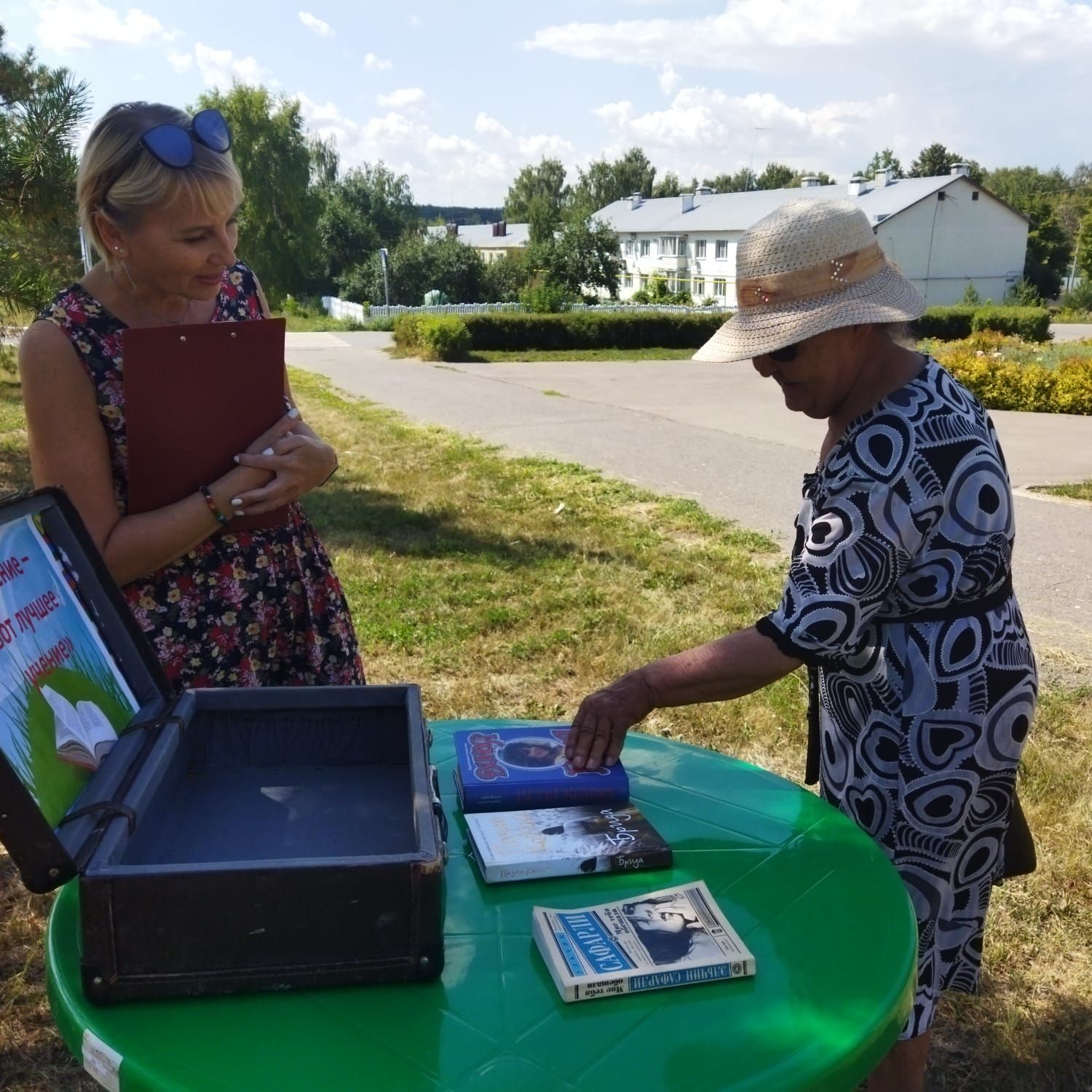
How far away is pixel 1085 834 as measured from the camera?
10.6ft

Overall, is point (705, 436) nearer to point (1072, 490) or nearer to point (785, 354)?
point (1072, 490)

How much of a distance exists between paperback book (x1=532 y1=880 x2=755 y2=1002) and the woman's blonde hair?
1.24m

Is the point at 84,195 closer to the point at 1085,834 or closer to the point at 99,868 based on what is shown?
the point at 99,868

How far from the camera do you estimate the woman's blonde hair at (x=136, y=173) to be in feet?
5.35

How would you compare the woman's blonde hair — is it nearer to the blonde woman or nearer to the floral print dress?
the blonde woman

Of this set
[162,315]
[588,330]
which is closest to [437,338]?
[588,330]

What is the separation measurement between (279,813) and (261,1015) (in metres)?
0.36

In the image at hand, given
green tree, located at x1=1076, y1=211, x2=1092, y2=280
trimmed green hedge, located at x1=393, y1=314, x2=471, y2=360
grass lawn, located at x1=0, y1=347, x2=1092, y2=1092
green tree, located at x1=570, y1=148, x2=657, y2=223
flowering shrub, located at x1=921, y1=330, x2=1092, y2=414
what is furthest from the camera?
green tree, located at x1=570, y1=148, x2=657, y2=223

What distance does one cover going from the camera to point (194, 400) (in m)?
1.70

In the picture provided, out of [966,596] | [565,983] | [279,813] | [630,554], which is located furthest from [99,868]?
[630,554]

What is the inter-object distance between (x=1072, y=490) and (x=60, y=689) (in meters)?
8.65

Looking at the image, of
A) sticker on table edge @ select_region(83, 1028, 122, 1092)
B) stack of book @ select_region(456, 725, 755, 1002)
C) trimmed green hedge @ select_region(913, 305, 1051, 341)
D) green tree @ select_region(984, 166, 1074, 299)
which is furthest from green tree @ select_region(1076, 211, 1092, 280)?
sticker on table edge @ select_region(83, 1028, 122, 1092)

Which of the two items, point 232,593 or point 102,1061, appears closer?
point 102,1061

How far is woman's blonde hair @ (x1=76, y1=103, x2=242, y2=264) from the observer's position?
1632mm
